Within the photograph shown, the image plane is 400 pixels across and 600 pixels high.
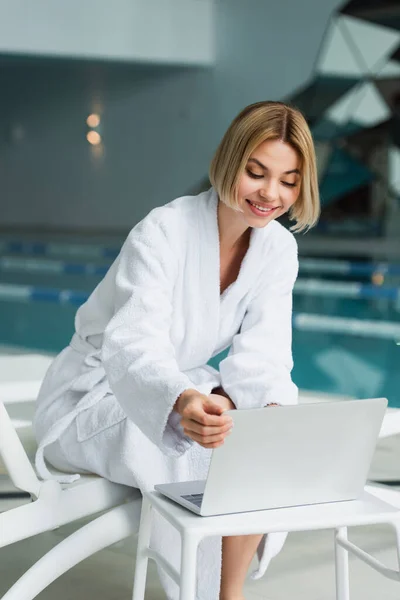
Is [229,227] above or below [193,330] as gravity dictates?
above

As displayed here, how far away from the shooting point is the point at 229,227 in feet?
7.31

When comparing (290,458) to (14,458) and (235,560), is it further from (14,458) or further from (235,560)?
(14,458)

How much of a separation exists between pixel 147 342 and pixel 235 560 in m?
0.48

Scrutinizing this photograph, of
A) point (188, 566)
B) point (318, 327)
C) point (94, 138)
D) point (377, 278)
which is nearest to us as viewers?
point (188, 566)

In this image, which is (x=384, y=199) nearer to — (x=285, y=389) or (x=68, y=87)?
(x=68, y=87)

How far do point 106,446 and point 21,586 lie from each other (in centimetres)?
41

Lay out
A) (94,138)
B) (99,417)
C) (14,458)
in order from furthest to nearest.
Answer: (94,138) → (99,417) → (14,458)

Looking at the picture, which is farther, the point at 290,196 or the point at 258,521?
the point at 290,196

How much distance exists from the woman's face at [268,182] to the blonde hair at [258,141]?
1 cm

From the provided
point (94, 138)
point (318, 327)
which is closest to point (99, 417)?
point (318, 327)

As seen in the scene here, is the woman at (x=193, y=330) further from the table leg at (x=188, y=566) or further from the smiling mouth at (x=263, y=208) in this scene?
the table leg at (x=188, y=566)

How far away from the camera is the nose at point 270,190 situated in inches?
78.1

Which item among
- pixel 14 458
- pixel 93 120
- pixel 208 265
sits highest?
pixel 93 120

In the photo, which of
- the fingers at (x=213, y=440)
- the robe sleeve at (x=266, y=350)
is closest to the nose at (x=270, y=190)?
the robe sleeve at (x=266, y=350)
